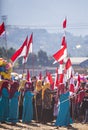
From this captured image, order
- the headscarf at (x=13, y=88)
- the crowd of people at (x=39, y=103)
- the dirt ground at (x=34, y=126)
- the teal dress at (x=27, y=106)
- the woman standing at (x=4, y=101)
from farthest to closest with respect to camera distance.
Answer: the teal dress at (x=27, y=106) → the crowd of people at (x=39, y=103) → the headscarf at (x=13, y=88) → the woman standing at (x=4, y=101) → the dirt ground at (x=34, y=126)

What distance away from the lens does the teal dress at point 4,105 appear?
16.8 m

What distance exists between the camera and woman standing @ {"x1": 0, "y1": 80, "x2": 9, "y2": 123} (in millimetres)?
16703

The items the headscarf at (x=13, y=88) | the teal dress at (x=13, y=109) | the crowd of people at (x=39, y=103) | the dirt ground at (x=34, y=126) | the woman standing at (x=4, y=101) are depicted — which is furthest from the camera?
the teal dress at (x=13, y=109)

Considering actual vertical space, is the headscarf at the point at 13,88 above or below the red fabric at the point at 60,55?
below

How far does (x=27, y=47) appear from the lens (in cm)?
1836

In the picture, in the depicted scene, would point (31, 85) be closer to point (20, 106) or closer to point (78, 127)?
point (20, 106)

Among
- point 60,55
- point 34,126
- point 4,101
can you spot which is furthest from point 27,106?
point 60,55

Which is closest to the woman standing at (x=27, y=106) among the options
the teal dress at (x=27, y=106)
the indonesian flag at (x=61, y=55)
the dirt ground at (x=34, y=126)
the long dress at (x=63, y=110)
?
the teal dress at (x=27, y=106)

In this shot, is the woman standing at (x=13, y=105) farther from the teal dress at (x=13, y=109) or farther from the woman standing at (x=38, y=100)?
the woman standing at (x=38, y=100)

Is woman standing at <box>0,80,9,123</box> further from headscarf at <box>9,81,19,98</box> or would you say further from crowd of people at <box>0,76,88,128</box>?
headscarf at <box>9,81,19,98</box>

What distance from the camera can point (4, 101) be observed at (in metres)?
16.9

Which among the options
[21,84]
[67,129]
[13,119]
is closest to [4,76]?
[21,84]

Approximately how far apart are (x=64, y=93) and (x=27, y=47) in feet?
7.84

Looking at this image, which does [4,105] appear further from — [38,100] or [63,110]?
[63,110]
